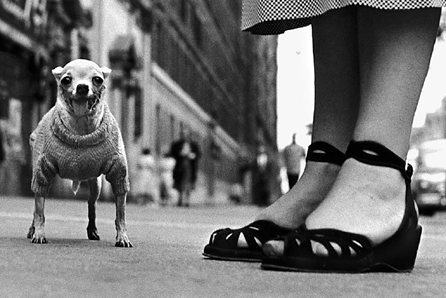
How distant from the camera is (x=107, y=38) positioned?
876 inches

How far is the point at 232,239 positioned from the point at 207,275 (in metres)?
0.53

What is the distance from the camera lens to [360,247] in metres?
2.27

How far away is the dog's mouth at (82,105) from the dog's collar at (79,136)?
73mm

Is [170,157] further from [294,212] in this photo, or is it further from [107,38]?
[294,212]

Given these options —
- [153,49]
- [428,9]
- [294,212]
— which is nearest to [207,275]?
[294,212]

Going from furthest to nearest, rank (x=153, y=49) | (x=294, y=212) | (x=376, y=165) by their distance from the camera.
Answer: (x=153, y=49)
(x=294, y=212)
(x=376, y=165)

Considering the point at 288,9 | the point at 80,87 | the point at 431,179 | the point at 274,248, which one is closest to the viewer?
the point at 274,248

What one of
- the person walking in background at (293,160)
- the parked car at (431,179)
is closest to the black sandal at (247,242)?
the person walking in background at (293,160)

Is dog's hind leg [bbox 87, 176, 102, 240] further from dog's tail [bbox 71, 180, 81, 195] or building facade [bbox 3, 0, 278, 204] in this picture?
building facade [bbox 3, 0, 278, 204]

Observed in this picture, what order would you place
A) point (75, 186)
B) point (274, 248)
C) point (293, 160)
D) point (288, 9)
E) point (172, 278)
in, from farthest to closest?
point (293, 160) → point (75, 186) → point (288, 9) → point (274, 248) → point (172, 278)

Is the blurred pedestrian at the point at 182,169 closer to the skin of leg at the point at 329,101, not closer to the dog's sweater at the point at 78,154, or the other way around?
the dog's sweater at the point at 78,154

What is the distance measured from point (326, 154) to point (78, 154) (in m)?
0.92

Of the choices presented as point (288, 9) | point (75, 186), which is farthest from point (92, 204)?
point (288, 9)

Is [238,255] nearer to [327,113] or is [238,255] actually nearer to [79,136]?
[327,113]
